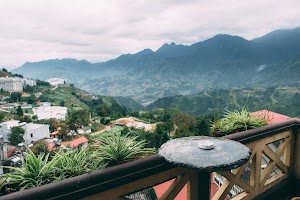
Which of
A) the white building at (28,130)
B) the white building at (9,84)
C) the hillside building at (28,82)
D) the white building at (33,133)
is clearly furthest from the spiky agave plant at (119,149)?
the hillside building at (28,82)

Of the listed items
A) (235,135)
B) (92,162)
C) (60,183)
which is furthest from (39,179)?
(235,135)

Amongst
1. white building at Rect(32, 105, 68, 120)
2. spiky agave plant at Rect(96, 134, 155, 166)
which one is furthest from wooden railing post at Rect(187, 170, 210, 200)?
white building at Rect(32, 105, 68, 120)

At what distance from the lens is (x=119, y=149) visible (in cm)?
166

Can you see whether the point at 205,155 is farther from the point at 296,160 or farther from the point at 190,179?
the point at 296,160

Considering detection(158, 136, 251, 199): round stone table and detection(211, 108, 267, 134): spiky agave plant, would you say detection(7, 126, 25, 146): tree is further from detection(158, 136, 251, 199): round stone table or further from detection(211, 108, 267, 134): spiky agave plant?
detection(158, 136, 251, 199): round stone table

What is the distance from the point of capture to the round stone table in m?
1.57

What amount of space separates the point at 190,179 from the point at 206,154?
0.26 m

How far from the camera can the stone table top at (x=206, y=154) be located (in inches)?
61.7

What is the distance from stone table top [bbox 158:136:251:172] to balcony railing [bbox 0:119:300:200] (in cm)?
12

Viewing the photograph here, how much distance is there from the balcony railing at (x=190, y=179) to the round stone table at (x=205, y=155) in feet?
0.23

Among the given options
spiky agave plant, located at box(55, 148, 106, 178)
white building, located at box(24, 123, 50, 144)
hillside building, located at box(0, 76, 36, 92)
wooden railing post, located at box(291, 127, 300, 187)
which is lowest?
white building, located at box(24, 123, 50, 144)

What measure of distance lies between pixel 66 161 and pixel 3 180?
34cm

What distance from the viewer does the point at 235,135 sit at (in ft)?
7.08

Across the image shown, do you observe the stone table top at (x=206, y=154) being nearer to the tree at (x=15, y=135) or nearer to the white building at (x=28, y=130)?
the tree at (x=15, y=135)
